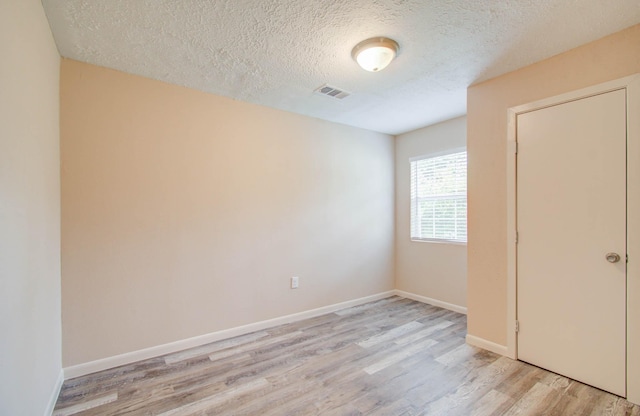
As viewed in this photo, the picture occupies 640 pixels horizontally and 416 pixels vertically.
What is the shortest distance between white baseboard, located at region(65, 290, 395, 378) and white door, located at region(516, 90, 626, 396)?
2127mm

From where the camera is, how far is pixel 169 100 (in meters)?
2.74

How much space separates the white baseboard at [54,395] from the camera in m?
1.84

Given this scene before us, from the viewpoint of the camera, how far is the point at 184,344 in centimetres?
276

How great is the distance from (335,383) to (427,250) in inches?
97.7

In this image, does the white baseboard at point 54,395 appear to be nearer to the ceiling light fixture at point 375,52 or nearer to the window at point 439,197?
the ceiling light fixture at point 375,52

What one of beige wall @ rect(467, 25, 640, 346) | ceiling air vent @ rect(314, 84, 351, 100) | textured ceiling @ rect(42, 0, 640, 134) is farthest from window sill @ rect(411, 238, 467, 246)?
ceiling air vent @ rect(314, 84, 351, 100)

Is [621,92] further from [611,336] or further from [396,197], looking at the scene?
[396,197]

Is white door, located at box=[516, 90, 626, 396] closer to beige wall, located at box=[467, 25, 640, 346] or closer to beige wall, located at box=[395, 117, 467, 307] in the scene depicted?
beige wall, located at box=[467, 25, 640, 346]

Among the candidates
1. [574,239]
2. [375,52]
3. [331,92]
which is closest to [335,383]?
[574,239]

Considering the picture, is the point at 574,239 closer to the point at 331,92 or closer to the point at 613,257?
the point at 613,257

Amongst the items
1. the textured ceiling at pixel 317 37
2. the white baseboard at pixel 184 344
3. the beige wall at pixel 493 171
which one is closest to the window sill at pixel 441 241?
the beige wall at pixel 493 171

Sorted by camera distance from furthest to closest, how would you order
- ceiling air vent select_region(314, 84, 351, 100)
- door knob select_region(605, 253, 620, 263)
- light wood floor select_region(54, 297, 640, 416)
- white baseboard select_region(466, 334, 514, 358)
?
ceiling air vent select_region(314, 84, 351, 100) → white baseboard select_region(466, 334, 514, 358) → door knob select_region(605, 253, 620, 263) → light wood floor select_region(54, 297, 640, 416)

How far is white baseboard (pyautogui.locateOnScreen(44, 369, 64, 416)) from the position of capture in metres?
1.84

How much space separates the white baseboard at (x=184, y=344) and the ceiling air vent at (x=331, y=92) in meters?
2.49
